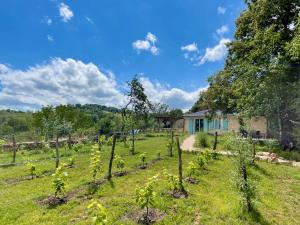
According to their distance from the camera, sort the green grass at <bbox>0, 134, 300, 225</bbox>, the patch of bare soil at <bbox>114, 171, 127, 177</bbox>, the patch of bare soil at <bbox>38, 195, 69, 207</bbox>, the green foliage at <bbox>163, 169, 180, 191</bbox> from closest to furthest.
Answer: the green grass at <bbox>0, 134, 300, 225</bbox> → the patch of bare soil at <bbox>38, 195, 69, 207</bbox> → the green foliage at <bbox>163, 169, 180, 191</bbox> → the patch of bare soil at <bbox>114, 171, 127, 177</bbox>

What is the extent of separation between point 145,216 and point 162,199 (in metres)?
1.46

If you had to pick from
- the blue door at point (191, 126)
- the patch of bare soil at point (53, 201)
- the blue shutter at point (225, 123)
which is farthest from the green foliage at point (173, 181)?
the blue door at point (191, 126)

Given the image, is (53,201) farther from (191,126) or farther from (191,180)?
(191,126)

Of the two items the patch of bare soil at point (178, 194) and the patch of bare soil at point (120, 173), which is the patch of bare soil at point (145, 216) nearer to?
the patch of bare soil at point (178, 194)

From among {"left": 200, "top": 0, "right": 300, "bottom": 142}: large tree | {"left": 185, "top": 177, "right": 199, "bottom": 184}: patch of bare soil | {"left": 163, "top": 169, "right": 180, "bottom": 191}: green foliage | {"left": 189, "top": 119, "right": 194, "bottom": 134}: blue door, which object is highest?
{"left": 200, "top": 0, "right": 300, "bottom": 142}: large tree

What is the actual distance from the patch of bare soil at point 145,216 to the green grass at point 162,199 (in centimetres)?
18

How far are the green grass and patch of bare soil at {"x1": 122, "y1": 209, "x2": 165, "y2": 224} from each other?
6.9 inches

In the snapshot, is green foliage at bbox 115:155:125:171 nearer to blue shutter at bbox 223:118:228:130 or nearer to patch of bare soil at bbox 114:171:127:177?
patch of bare soil at bbox 114:171:127:177

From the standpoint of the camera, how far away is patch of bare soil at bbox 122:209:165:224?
290 inches

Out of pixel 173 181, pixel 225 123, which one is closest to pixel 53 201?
pixel 173 181

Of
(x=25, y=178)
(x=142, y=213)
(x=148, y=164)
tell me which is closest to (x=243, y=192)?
(x=142, y=213)

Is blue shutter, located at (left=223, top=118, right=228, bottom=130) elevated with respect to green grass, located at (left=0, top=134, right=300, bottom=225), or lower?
elevated

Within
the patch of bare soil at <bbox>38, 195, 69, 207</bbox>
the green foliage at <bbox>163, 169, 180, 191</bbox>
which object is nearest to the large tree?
the green foliage at <bbox>163, 169, 180, 191</bbox>

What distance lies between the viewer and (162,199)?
8.88 metres
